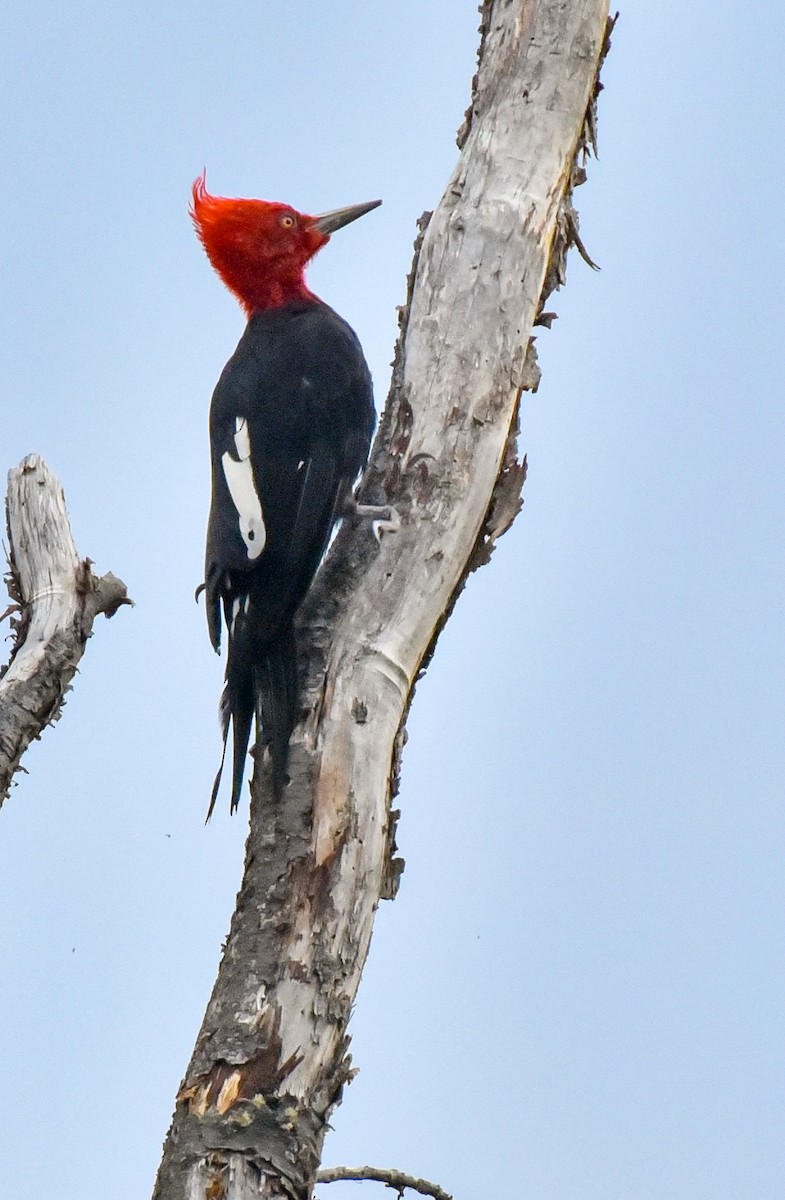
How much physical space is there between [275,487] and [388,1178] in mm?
1646

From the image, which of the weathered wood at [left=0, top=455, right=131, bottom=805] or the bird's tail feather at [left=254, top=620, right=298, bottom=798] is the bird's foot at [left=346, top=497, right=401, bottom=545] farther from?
the weathered wood at [left=0, top=455, right=131, bottom=805]

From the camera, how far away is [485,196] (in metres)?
3.37

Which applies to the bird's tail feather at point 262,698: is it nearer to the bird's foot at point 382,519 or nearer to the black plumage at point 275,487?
the black plumage at point 275,487

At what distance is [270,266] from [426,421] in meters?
1.40

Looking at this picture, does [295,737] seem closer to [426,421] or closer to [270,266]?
[426,421]

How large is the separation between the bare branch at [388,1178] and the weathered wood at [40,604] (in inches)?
41.3

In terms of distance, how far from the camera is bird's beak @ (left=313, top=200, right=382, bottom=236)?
4.43 m

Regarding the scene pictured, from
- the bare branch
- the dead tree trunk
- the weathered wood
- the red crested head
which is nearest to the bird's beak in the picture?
the red crested head

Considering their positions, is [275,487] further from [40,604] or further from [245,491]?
[40,604]

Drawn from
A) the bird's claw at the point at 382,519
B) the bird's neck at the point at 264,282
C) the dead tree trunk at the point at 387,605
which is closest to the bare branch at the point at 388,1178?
the dead tree trunk at the point at 387,605

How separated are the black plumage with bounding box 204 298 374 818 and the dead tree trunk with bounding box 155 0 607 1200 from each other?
4.0 inches

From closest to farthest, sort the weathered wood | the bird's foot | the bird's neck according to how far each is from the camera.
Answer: the weathered wood → the bird's foot → the bird's neck

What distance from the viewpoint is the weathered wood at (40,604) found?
2.91 meters

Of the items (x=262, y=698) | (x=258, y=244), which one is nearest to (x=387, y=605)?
(x=262, y=698)
